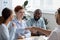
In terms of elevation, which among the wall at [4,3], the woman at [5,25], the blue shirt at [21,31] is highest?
the wall at [4,3]

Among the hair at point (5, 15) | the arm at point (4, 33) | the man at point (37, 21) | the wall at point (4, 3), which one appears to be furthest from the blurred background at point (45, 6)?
the arm at point (4, 33)

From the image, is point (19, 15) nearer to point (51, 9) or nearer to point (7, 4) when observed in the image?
point (7, 4)

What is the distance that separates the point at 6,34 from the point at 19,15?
124 centimetres

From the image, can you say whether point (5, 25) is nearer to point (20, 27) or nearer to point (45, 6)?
point (20, 27)

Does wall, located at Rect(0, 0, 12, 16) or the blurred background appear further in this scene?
the blurred background

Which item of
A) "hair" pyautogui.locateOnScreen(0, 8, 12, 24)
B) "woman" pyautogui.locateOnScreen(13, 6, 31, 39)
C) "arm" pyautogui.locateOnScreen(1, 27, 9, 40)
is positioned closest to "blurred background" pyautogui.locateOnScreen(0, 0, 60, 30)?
"woman" pyautogui.locateOnScreen(13, 6, 31, 39)

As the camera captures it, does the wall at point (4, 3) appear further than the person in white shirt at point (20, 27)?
Yes

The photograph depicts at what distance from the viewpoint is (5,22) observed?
8.91 feet

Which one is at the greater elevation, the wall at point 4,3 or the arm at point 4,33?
the wall at point 4,3

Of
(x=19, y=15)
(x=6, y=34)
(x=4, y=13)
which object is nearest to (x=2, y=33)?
(x=6, y=34)

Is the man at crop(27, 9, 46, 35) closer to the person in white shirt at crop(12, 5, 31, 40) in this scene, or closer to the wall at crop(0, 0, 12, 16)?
the person in white shirt at crop(12, 5, 31, 40)

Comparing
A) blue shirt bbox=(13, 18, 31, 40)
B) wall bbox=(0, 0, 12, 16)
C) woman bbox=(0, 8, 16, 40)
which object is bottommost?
blue shirt bbox=(13, 18, 31, 40)

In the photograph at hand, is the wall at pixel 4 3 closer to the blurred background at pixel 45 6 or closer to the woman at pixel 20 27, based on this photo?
the blurred background at pixel 45 6

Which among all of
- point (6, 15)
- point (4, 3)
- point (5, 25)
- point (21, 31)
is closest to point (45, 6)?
point (4, 3)
